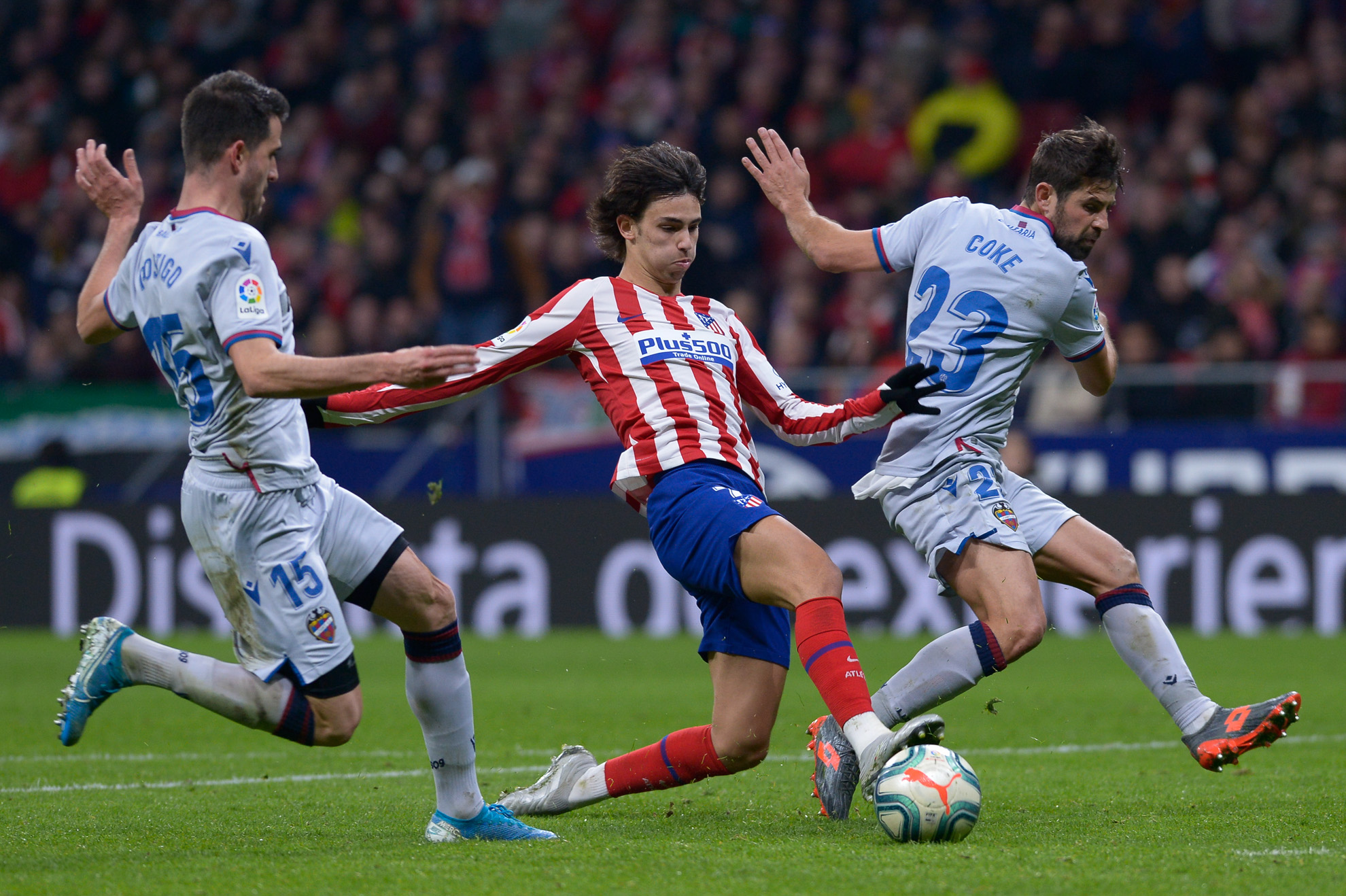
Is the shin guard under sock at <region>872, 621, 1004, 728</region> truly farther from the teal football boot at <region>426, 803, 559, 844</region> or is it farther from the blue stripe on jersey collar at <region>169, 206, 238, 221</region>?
the blue stripe on jersey collar at <region>169, 206, 238, 221</region>

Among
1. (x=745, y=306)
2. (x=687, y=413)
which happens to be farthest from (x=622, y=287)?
(x=745, y=306)

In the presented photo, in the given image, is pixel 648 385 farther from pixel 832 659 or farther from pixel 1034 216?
pixel 1034 216

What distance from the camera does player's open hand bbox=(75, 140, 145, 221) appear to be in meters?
4.82

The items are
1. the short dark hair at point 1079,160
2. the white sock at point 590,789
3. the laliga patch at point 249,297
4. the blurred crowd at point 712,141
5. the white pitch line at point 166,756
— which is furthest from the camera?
the blurred crowd at point 712,141

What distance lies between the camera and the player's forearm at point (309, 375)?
13.3 feet

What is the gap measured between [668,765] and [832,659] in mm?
790

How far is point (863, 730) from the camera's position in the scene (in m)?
4.39

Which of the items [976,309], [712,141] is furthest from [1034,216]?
[712,141]

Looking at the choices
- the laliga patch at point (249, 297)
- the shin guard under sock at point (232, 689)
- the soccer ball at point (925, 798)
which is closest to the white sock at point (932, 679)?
the soccer ball at point (925, 798)

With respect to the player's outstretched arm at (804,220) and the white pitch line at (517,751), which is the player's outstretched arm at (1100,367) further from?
the white pitch line at (517,751)

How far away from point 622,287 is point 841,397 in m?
6.76

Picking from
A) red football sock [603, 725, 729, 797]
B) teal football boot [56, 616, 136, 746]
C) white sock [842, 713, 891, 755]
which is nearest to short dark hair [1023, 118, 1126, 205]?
white sock [842, 713, 891, 755]

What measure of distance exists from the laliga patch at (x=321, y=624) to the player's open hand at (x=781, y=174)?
2.09m

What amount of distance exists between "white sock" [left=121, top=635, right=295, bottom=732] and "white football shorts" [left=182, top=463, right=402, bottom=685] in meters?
0.04
